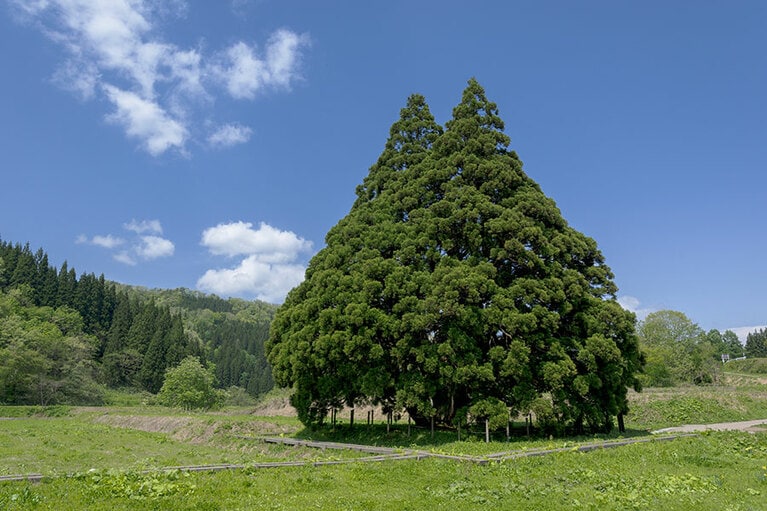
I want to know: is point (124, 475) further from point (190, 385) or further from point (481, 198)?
point (190, 385)

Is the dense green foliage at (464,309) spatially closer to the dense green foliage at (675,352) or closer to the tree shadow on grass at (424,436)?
the tree shadow on grass at (424,436)

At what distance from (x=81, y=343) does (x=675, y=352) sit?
3027 inches

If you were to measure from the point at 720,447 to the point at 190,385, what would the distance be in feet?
177

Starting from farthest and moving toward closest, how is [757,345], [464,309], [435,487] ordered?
[757,345], [464,309], [435,487]

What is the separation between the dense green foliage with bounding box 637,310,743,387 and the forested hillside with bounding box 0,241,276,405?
6484 centimetres

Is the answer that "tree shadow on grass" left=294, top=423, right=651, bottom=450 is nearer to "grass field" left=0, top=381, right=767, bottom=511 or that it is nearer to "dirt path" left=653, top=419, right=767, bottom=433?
"grass field" left=0, top=381, right=767, bottom=511

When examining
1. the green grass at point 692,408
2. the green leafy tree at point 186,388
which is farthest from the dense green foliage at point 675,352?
the green leafy tree at point 186,388

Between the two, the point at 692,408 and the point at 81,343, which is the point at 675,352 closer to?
the point at 692,408

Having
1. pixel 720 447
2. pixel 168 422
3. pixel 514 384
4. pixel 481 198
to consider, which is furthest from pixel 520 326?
pixel 168 422

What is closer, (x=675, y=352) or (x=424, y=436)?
(x=424, y=436)

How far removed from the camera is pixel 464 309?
20.9 meters

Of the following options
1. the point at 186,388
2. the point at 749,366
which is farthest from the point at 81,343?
the point at 749,366

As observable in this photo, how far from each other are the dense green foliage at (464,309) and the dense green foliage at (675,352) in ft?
110

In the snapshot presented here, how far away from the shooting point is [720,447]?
55.8 feet
